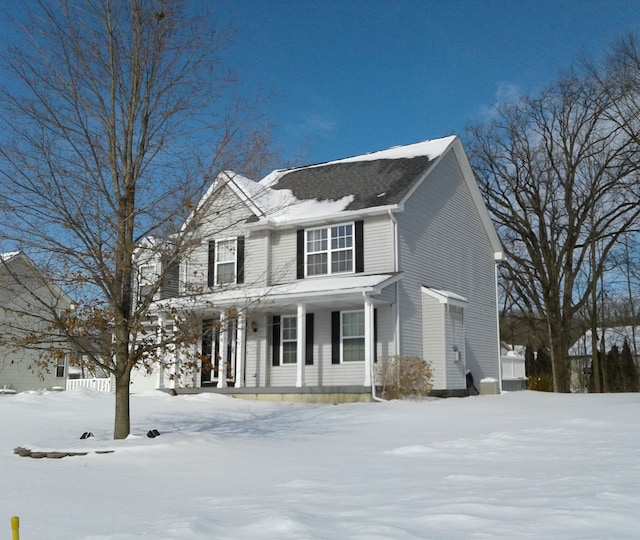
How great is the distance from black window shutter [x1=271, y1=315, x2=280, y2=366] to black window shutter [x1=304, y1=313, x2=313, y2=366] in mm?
974

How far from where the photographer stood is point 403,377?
17062 millimetres

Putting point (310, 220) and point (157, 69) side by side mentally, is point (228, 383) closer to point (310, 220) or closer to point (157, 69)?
point (310, 220)

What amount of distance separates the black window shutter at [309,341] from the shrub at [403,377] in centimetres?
250

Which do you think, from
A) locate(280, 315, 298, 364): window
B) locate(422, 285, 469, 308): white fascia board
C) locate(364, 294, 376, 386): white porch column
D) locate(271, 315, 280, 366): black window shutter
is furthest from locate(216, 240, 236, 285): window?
locate(422, 285, 469, 308): white fascia board

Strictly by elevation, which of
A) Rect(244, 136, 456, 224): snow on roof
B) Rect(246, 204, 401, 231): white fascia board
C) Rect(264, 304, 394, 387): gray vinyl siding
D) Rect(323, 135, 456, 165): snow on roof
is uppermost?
Rect(323, 135, 456, 165): snow on roof

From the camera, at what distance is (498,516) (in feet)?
16.1

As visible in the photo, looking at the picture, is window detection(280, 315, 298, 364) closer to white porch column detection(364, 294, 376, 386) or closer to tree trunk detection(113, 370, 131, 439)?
white porch column detection(364, 294, 376, 386)

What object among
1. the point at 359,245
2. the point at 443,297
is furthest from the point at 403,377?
the point at 359,245

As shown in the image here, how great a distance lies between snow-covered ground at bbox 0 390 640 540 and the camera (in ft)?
15.9

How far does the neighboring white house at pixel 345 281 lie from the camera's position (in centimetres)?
1828

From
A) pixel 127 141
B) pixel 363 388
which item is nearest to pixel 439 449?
pixel 127 141

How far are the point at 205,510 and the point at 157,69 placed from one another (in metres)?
6.90

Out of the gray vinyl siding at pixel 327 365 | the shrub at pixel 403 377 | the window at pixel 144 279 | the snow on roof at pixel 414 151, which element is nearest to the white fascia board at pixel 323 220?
the gray vinyl siding at pixel 327 365

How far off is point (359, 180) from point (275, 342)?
566cm
